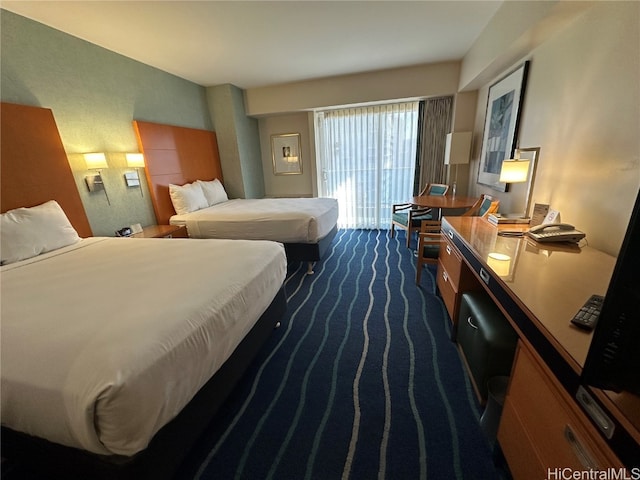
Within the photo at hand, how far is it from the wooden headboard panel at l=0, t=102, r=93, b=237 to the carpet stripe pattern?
2.29 meters

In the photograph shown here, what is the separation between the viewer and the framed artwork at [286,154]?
15.9ft

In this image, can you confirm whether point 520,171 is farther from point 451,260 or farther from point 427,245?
point 427,245

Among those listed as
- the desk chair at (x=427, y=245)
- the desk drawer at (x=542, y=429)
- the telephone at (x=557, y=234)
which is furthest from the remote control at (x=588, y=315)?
the desk chair at (x=427, y=245)

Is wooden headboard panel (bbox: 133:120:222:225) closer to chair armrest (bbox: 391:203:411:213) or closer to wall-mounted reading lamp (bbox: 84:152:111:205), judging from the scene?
wall-mounted reading lamp (bbox: 84:152:111:205)

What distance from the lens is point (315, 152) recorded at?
15.3ft

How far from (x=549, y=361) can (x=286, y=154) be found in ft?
15.9

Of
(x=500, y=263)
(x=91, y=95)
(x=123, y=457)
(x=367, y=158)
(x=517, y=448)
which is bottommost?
(x=517, y=448)

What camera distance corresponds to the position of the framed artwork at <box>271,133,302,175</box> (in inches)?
191

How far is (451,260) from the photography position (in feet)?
6.46

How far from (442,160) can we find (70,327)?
15.3 feet

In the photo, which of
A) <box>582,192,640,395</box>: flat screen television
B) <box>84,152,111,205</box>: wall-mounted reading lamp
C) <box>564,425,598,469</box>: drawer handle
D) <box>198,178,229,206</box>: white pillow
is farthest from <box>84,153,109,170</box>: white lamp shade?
<box>564,425,598,469</box>: drawer handle

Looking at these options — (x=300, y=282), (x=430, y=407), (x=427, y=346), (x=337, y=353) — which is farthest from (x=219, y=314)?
(x=300, y=282)

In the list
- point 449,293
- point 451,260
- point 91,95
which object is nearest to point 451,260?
point 451,260

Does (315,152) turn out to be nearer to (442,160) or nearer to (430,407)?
(442,160)
